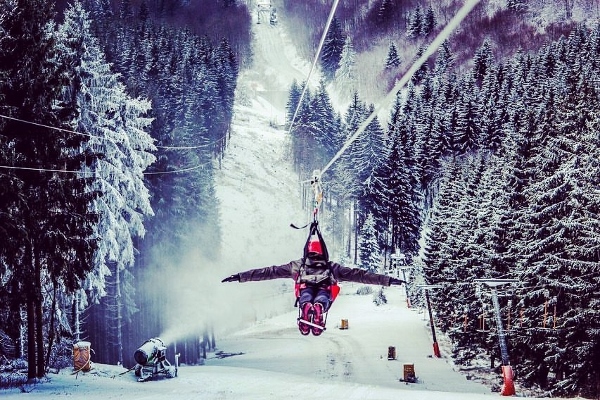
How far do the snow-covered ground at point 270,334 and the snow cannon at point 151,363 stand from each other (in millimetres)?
445

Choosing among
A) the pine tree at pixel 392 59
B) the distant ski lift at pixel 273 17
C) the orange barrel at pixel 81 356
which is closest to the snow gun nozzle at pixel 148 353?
the orange barrel at pixel 81 356

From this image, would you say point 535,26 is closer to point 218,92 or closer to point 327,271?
point 218,92

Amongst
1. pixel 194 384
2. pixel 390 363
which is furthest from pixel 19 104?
pixel 390 363

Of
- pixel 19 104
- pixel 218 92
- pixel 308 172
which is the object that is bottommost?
pixel 19 104

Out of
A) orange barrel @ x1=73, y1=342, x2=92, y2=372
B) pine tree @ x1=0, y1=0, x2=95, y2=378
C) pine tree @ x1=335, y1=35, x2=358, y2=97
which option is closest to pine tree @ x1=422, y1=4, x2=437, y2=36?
pine tree @ x1=335, y1=35, x2=358, y2=97

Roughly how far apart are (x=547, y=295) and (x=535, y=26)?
12337 cm

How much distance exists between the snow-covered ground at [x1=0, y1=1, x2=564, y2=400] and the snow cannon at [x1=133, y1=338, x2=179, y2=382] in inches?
17.5

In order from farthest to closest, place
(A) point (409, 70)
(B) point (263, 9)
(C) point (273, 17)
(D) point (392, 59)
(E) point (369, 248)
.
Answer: (B) point (263, 9) → (C) point (273, 17) → (D) point (392, 59) → (E) point (369, 248) → (A) point (409, 70)

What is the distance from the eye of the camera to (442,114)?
7850 centimetres

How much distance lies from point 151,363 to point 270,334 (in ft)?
74.1

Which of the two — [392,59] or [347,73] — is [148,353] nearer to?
[347,73]

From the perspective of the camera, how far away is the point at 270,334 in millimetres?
44469

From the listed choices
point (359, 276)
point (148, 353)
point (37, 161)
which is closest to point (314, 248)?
point (359, 276)

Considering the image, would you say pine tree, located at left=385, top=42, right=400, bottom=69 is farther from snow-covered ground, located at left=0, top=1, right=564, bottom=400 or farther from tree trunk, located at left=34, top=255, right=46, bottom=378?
tree trunk, located at left=34, top=255, right=46, bottom=378
